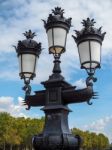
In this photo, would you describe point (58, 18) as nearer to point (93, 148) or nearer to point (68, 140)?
point (68, 140)

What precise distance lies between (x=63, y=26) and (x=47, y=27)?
32 cm

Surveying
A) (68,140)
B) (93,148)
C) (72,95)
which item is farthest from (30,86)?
(93,148)

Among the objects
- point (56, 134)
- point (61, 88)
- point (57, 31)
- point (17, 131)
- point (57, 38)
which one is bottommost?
point (56, 134)

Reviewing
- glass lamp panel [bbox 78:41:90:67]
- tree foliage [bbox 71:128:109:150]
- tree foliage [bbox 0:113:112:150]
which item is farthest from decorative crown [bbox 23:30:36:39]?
tree foliage [bbox 71:128:109:150]

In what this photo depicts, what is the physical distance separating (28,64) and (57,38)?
36.4 inches

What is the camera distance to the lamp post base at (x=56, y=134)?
280 inches

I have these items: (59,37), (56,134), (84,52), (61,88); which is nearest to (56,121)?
(56,134)

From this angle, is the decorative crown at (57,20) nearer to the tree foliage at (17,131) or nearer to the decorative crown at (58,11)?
the decorative crown at (58,11)

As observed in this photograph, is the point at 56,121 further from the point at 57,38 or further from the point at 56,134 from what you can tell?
the point at 57,38

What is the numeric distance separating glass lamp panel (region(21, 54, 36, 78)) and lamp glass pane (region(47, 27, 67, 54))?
0.65 metres

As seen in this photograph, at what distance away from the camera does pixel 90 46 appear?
755 cm

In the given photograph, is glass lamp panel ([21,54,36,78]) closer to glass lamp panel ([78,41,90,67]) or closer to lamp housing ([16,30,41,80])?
lamp housing ([16,30,41,80])

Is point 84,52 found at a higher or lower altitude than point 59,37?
lower

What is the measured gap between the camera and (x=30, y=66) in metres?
8.38
